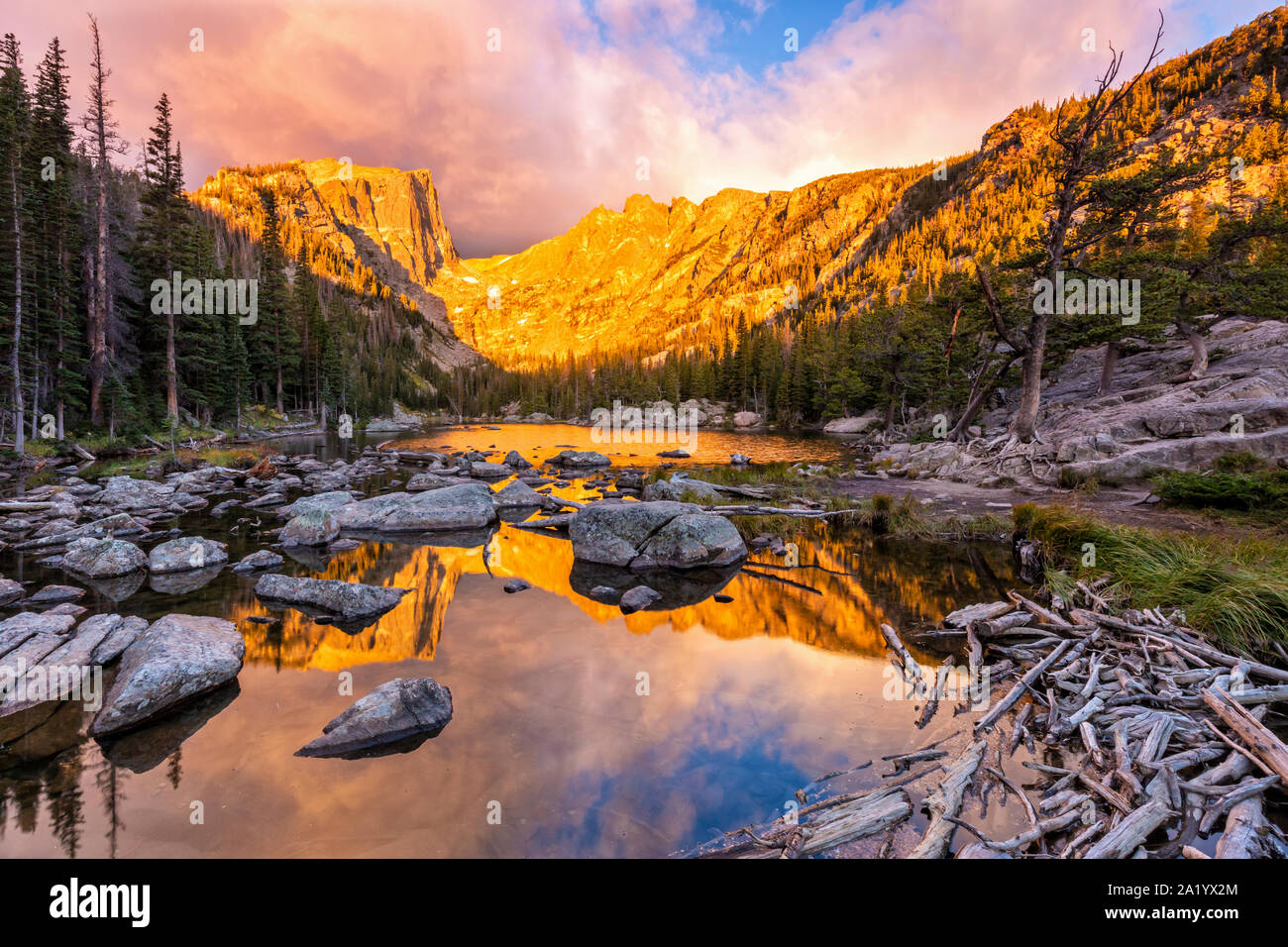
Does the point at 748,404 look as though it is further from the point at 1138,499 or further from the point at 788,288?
the point at 788,288

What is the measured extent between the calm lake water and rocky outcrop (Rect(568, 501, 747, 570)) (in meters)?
1.82

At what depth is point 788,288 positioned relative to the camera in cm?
19900

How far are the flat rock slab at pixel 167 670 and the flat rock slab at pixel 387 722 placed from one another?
2.17 meters

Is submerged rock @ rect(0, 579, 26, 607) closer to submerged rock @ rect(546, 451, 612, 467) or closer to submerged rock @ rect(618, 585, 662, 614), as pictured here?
submerged rock @ rect(618, 585, 662, 614)

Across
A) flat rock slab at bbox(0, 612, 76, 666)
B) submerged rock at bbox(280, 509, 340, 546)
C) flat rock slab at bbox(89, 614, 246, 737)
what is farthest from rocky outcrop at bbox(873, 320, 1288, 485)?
flat rock slab at bbox(0, 612, 76, 666)

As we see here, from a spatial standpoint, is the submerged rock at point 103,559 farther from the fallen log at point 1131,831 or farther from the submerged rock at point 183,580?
the fallen log at point 1131,831

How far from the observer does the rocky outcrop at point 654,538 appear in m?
12.9

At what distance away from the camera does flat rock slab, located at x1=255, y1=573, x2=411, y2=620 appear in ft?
31.5

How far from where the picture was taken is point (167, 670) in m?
6.48

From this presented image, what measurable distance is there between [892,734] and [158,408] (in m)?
47.1

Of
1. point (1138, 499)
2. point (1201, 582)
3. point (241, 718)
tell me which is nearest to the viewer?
point (241, 718)
